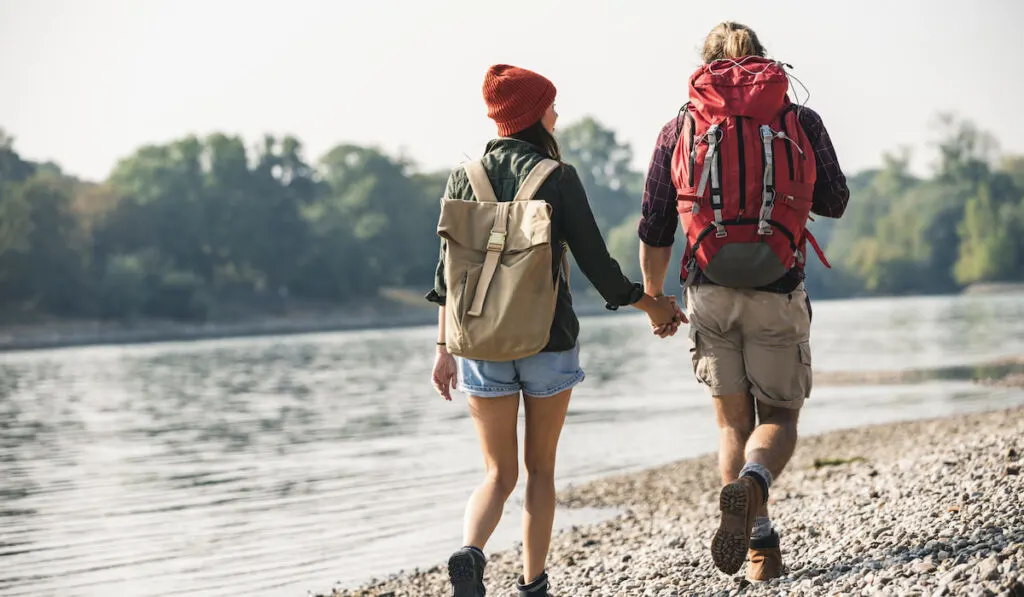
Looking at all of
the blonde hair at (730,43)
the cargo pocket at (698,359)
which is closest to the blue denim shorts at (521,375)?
the cargo pocket at (698,359)

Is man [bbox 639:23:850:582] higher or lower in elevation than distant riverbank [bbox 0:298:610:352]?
higher

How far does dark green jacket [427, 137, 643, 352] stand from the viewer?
4.43m

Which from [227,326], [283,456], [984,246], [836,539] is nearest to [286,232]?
[227,326]

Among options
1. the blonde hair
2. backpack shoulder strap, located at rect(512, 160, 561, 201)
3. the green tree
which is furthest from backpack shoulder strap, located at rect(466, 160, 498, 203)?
the green tree

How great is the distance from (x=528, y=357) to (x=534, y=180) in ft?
2.15

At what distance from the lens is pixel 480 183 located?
176 inches

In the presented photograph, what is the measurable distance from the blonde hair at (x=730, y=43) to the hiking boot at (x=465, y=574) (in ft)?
7.28

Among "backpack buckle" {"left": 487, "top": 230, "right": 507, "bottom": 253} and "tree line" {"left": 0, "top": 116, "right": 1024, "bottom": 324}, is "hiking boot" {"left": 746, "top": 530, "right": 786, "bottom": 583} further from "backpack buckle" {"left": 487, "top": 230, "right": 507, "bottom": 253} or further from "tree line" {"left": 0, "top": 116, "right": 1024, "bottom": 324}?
"tree line" {"left": 0, "top": 116, "right": 1024, "bottom": 324}

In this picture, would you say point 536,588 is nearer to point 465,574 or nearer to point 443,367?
point 465,574

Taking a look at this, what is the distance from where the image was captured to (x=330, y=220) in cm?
9425

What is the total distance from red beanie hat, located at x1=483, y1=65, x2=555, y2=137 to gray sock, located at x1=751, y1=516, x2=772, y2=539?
1823mm

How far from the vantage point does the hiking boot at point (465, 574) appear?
430 cm

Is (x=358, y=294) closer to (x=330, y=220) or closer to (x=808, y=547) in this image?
(x=330, y=220)

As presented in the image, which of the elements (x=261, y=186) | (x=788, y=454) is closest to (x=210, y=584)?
(x=788, y=454)
